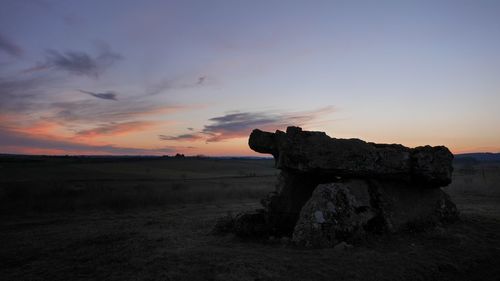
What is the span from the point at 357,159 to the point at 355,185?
0.72m

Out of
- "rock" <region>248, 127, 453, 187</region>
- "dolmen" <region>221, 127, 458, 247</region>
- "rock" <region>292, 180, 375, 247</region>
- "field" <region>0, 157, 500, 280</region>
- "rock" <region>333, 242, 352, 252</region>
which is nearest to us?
"field" <region>0, 157, 500, 280</region>

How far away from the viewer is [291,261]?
747 centimetres

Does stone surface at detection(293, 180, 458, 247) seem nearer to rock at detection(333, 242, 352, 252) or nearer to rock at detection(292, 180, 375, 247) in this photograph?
rock at detection(292, 180, 375, 247)

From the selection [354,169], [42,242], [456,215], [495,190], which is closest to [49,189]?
[42,242]

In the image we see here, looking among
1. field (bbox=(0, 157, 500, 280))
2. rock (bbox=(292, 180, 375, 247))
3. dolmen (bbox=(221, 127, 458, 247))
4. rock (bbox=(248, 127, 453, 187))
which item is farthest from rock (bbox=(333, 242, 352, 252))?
rock (bbox=(248, 127, 453, 187))

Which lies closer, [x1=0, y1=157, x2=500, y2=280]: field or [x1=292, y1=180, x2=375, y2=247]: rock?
[x1=0, y1=157, x2=500, y2=280]: field

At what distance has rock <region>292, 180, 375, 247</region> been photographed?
891cm

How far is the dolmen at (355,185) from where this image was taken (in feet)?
32.6

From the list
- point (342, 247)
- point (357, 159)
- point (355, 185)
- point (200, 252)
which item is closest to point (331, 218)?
point (342, 247)

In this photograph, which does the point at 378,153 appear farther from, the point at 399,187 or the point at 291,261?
the point at 291,261

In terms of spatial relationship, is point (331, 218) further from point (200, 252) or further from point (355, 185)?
point (200, 252)

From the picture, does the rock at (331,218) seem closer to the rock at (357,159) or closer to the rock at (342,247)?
the rock at (342,247)

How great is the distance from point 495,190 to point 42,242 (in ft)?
74.3

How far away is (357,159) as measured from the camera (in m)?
10.5
